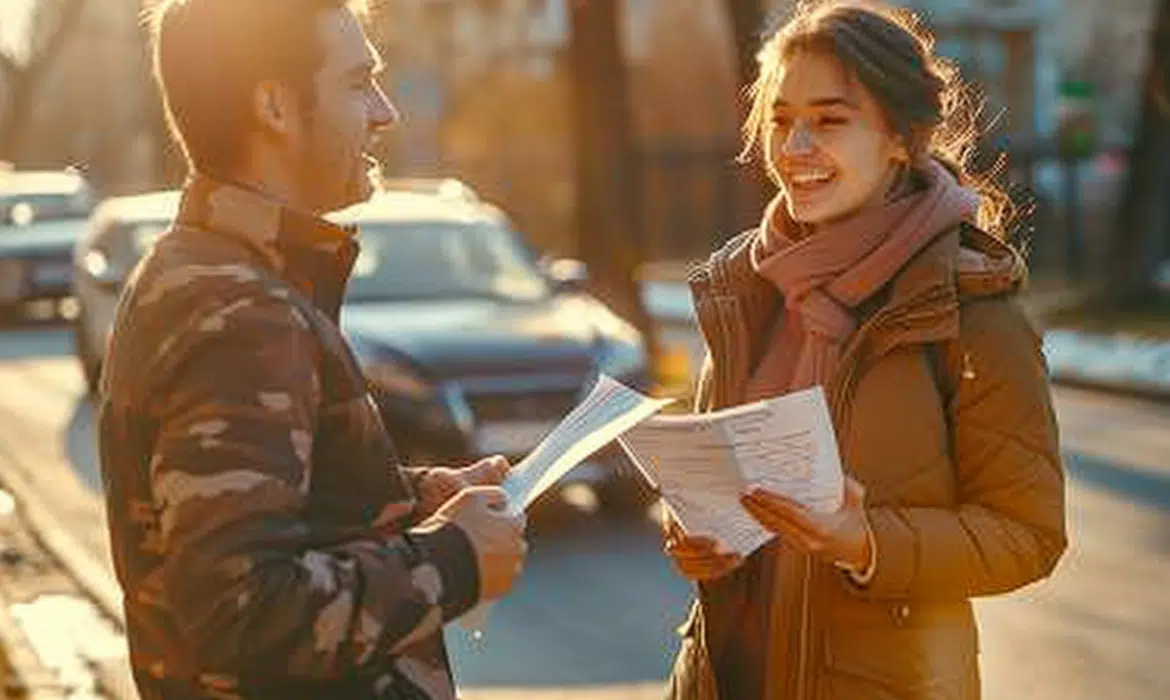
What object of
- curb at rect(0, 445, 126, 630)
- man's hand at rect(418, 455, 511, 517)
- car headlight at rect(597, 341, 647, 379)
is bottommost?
curb at rect(0, 445, 126, 630)

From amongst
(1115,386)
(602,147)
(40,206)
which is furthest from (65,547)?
(40,206)

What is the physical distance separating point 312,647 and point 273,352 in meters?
0.33

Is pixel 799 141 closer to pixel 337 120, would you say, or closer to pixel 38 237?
pixel 337 120

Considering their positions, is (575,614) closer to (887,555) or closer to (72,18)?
(887,555)

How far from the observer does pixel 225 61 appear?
262 cm

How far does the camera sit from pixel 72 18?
1848 inches

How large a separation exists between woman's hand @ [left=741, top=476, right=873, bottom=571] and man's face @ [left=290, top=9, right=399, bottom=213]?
693 millimetres

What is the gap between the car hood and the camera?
427 inches

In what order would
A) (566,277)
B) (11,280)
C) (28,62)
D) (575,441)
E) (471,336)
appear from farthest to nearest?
(28,62) → (11,280) → (566,277) → (471,336) → (575,441)

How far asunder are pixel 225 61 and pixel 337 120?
0.18 metres

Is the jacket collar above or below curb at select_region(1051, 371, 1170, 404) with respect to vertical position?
above

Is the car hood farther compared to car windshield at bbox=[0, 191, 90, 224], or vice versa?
car windshield at bbox=[0, 191, 90, 224]

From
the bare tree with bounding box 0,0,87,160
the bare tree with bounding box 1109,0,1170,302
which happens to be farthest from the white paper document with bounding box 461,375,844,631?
the bare tree with bounding box 0,0,87,160

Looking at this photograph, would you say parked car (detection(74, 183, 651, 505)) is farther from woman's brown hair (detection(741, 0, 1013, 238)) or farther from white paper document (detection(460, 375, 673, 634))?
white paper document (detection(460, 375, 673, 634))
